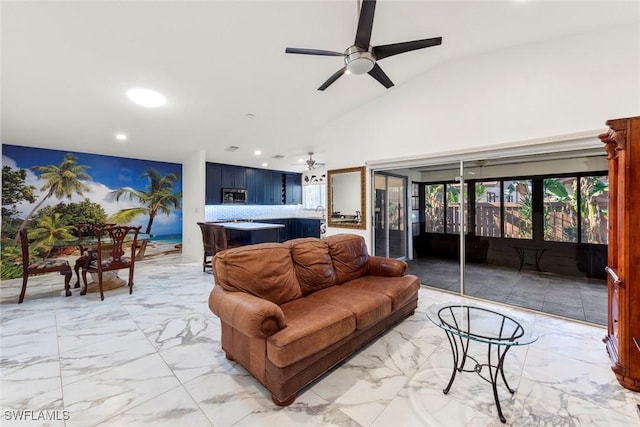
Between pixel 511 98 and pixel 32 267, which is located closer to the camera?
pixel 511 98

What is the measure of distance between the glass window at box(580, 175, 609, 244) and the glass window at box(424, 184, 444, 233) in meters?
2.12

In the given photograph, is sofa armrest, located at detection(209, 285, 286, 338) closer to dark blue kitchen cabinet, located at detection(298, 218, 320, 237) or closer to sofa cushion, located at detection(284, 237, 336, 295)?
sofa cushion, located at detection(284, 237, 336, 295)

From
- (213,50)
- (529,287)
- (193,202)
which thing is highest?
(213,50)

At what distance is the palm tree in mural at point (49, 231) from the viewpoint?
501cm

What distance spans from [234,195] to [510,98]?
6.28 metres

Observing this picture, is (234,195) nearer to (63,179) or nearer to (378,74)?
(63,179)

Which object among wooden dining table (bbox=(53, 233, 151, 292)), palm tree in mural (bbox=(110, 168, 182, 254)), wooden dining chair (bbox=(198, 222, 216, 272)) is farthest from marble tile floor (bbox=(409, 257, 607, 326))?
palm tree in mural (bbox=(110, 168, 182, 254))

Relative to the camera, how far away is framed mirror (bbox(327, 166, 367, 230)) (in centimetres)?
463

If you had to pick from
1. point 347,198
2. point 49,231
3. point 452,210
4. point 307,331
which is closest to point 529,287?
point 452,210

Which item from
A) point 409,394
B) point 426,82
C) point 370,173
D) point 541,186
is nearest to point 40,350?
point 409,394

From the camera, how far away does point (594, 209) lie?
424 cm

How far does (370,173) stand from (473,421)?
3566mm

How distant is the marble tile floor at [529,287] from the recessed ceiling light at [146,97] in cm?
477

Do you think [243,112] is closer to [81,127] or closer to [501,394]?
[81,127]
